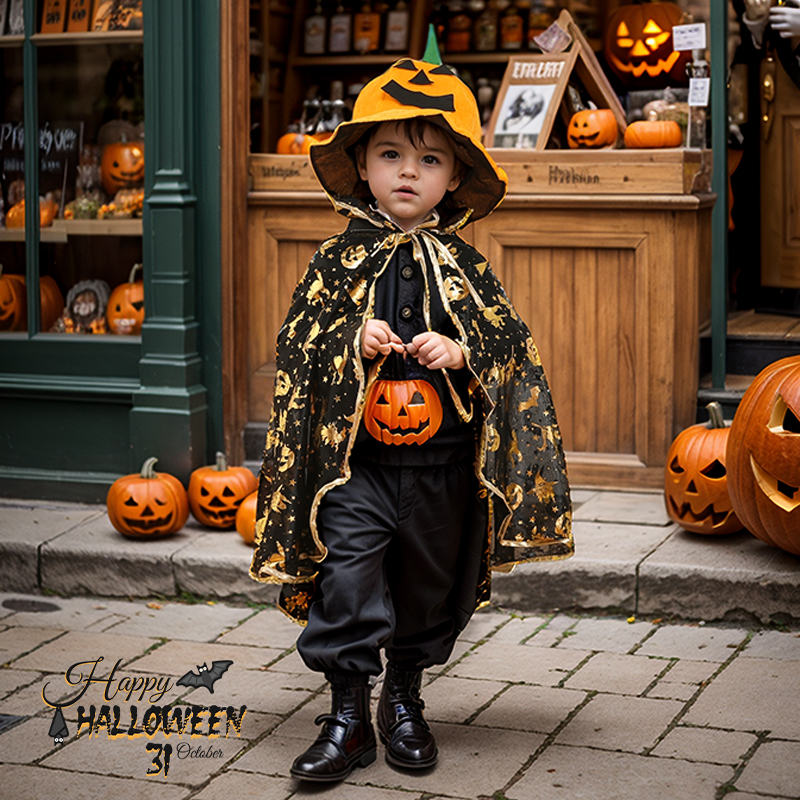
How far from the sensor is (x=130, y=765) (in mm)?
3484

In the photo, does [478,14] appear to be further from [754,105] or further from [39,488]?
[39,488]

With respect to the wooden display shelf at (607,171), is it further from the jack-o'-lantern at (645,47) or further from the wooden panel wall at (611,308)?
the jack-o'-lantern at (645,47)

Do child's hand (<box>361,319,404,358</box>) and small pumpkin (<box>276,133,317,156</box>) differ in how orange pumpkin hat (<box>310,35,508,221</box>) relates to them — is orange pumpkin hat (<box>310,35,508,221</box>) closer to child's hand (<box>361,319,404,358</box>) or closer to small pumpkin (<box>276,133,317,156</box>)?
child's hand (<box>361,319,404,358</box>)

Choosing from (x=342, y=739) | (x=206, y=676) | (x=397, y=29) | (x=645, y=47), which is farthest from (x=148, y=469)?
(x=645, y=47)

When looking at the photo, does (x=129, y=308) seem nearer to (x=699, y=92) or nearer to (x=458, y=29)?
(x=699, y=92)

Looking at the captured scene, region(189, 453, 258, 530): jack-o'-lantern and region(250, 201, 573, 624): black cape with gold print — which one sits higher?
region(250, 201, 573, 624): black cape with gold print

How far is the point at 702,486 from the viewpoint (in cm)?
491

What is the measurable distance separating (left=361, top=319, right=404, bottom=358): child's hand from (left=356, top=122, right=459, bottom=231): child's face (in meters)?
0.32

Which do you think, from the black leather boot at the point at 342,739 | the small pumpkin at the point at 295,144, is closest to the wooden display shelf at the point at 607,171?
the small pumpkin at the point at 295,144

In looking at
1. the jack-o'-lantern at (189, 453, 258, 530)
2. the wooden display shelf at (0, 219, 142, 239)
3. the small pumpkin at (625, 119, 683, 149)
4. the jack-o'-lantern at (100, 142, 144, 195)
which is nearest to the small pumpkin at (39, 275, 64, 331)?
the wooden display shelf at (0, 219, 142, 239)

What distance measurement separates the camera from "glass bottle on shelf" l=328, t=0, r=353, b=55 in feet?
25.0

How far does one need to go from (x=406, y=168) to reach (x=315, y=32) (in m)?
4.52

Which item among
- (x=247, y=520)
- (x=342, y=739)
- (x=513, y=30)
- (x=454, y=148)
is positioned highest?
(x=513, y=30)

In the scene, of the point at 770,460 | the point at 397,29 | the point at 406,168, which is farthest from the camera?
the point at 397,29
